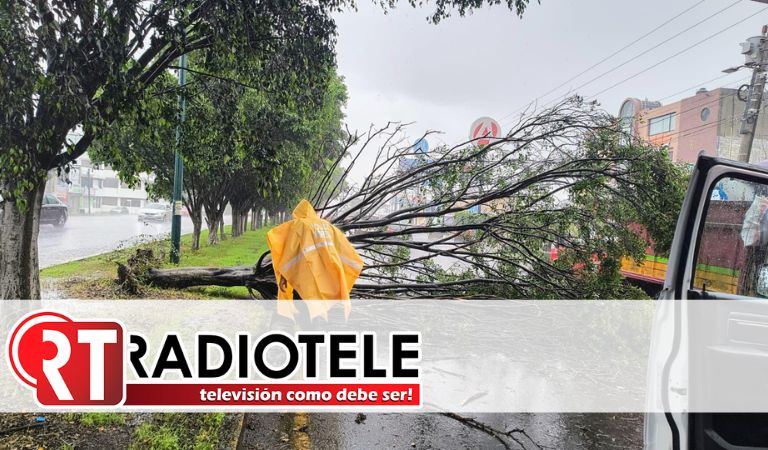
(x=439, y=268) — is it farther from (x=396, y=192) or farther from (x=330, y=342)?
(x=330, y=342)

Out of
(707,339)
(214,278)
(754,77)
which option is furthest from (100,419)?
(754,77)

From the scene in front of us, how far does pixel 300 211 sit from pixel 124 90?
146 cm

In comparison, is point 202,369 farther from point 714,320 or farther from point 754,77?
point 754,77

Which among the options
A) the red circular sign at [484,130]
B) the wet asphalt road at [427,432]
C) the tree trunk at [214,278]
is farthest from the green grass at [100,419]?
the red circular sign at [484,130]

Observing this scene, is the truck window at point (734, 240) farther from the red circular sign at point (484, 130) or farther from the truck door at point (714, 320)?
the red circular sign at point (484, 130)

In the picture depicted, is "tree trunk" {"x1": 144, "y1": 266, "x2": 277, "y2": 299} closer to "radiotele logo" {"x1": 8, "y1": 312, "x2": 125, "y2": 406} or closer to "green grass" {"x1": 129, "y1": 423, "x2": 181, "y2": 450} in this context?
"radiotele logo" {"x1": 8, "y1": 312, "x2": 125, "y2": 406}

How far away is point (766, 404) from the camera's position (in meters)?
1.86

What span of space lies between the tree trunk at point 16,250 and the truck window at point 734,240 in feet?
14.7

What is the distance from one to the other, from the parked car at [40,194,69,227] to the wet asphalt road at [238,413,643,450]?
761 inches

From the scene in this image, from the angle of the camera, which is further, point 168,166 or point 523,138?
point 168,166

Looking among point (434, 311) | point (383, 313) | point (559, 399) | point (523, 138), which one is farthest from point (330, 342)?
point (523, 138)

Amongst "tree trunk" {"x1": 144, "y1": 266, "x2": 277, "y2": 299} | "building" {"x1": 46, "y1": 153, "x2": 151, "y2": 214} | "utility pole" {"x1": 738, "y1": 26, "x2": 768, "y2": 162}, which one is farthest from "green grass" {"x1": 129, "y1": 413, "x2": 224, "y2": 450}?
"building" {"x1": 46, "y1": 153, "x2": 151, "y2": 214}

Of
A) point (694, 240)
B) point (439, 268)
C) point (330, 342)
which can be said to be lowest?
point (330, 342)

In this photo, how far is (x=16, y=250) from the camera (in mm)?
4078
